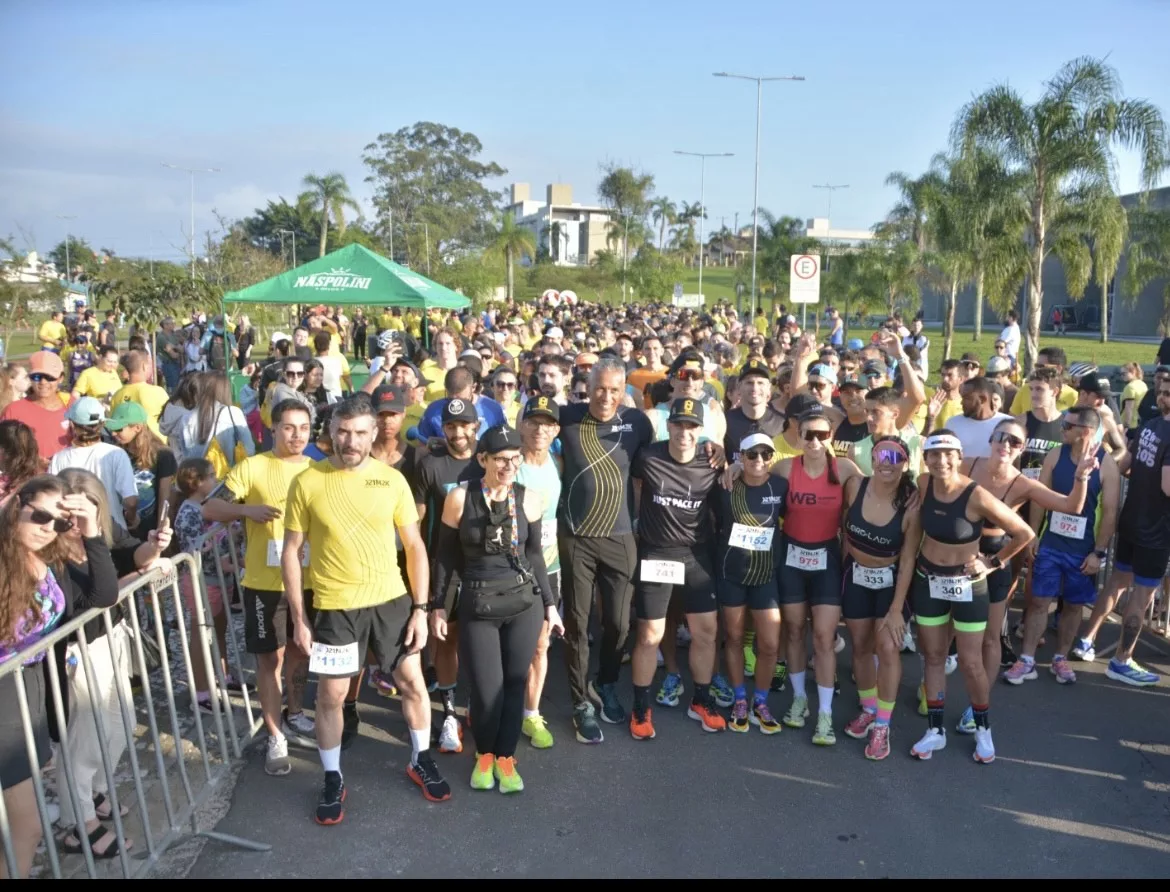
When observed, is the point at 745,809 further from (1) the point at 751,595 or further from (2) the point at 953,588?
(2) the point at 953,588

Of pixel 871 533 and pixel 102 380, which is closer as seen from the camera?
pixel 871 533

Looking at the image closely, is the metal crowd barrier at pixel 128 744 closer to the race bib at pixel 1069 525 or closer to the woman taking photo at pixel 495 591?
the woman taking photo at pixel 495 591

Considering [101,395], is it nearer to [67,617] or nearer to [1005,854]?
[67,617]

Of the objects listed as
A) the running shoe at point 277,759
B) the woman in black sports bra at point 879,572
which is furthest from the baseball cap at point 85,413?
the woman in black sports bra at point 879,572

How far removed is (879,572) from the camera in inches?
198

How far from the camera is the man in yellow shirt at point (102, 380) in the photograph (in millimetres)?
9430

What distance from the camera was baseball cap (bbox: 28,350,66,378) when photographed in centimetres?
665

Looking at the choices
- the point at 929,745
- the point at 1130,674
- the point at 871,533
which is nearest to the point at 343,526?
the point at 871,533

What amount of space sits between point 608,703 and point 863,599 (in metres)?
1.63

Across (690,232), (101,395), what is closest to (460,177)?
(690,232)

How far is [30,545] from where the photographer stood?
3.45m

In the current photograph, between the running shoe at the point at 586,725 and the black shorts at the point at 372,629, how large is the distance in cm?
124

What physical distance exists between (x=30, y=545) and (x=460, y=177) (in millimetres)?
75661

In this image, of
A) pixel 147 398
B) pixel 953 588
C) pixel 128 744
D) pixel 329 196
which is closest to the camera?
pixel 128 744
